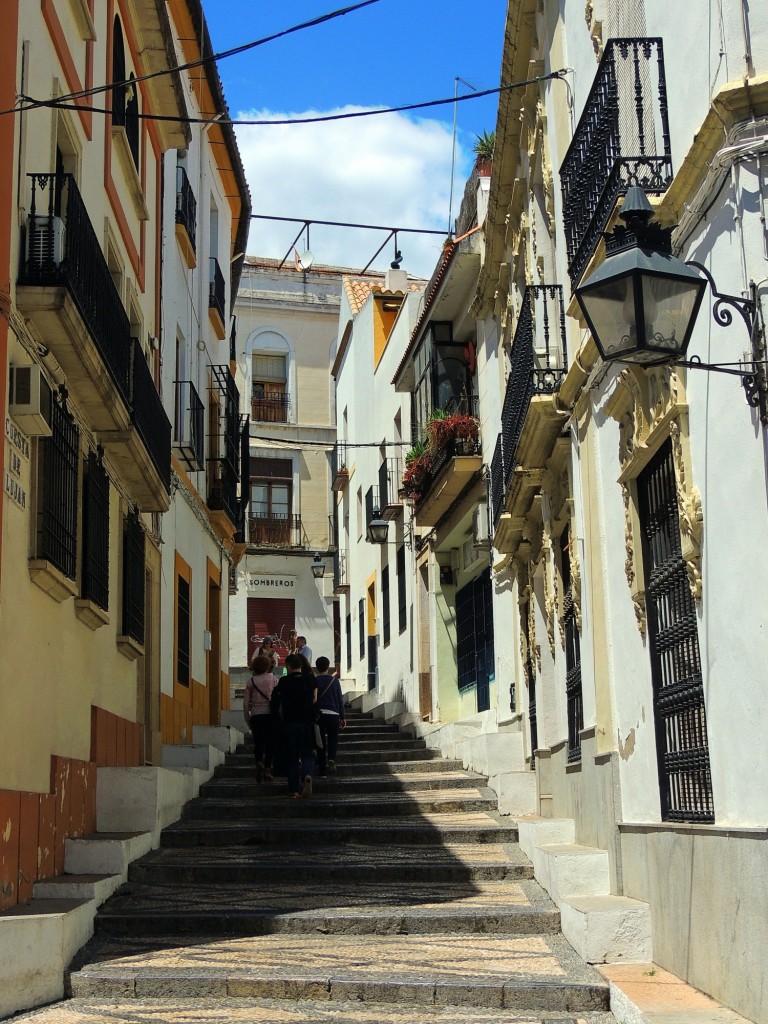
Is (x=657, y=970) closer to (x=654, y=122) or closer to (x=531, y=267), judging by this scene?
(x=654, y=122)

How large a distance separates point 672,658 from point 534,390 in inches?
164

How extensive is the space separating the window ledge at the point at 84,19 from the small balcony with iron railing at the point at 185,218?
20.2 ft

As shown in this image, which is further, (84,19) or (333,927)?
(84,19)

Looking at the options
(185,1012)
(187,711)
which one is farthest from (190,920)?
(187,711)

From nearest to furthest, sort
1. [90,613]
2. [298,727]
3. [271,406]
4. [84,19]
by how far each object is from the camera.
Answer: [90,613] → [84,19] → [298,727] → [271,406]

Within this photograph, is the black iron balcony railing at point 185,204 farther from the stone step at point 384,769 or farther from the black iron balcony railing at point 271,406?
the black iron balcony railing at point 271,406

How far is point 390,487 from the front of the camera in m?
24.8

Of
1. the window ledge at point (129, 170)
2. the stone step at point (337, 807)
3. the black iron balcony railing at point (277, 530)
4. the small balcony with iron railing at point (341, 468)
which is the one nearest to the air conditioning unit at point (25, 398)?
the window ledge at point (129, 170)

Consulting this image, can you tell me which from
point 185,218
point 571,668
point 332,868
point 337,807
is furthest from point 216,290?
point 332,868

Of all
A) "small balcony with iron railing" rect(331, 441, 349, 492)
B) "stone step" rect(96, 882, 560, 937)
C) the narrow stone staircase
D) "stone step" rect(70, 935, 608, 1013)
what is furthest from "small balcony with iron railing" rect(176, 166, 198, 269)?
"small balcony with iron railing" rect(331, 441, 349, 492)

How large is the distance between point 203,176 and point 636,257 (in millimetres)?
16066

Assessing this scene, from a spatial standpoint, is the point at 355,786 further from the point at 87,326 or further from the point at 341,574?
the point at 341,574

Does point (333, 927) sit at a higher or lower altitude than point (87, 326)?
lower

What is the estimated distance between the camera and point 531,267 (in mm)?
12953
